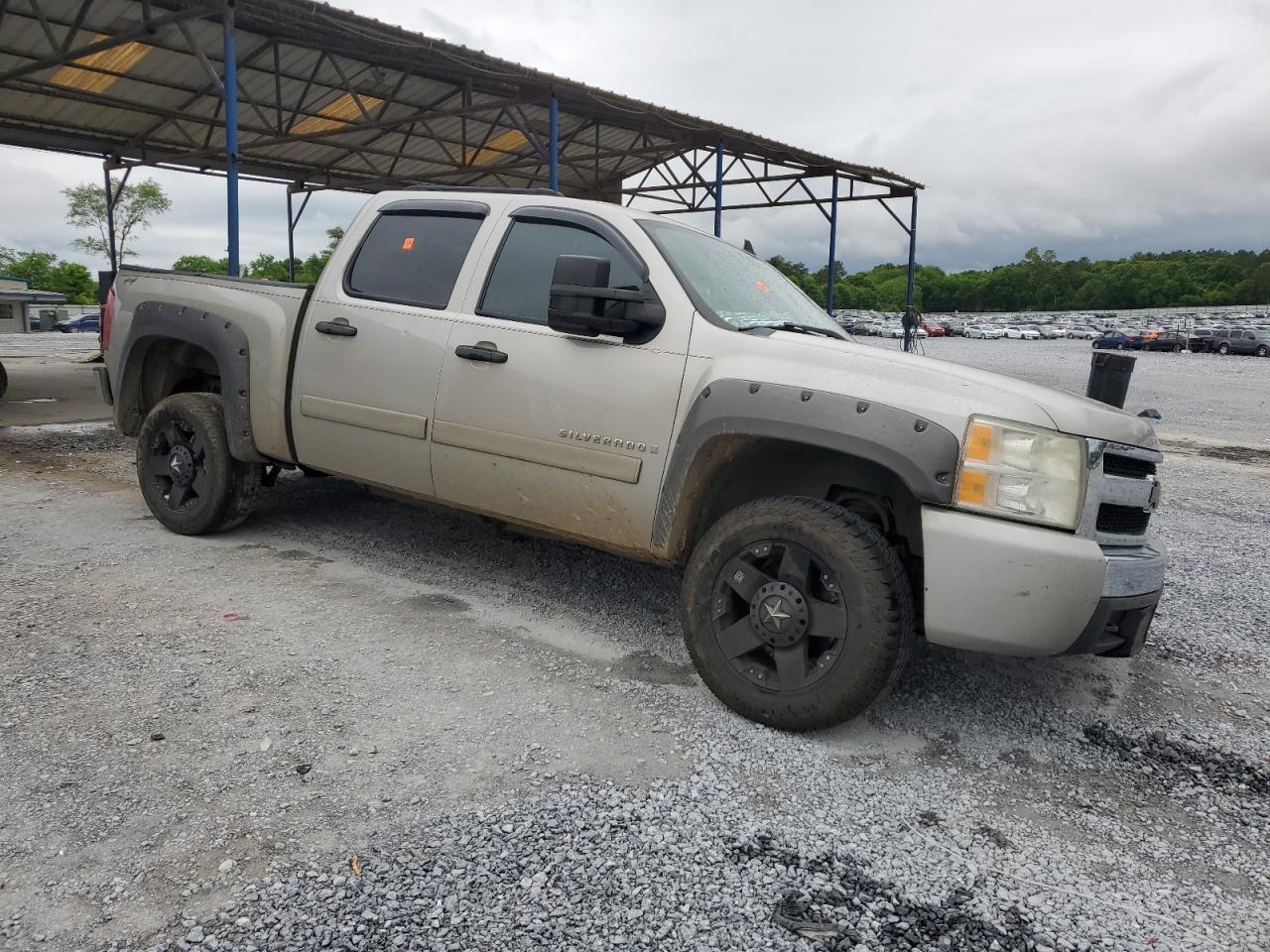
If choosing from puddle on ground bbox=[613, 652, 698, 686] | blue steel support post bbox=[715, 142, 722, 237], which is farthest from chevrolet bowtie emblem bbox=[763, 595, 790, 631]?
blue steel support post bbox=[715, 142, 722, 237]

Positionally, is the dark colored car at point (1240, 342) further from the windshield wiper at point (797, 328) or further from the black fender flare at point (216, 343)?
the black fender flare at point (216, 343)

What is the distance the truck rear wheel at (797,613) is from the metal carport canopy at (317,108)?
933 centimetres

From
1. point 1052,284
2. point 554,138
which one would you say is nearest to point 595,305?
point 554,138

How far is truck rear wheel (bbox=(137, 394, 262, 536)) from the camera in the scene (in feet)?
15.7

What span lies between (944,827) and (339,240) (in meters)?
3.78

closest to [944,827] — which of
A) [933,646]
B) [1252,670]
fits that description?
[933,646]

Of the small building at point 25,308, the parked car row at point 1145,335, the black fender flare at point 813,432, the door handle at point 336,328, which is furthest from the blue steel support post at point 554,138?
the small building at point 25,308

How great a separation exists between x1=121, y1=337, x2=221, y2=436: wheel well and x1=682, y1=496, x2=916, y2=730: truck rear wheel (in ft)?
11.4

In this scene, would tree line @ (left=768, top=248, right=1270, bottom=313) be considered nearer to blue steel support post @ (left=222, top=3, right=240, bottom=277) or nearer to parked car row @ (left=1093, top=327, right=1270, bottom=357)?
parked car row @ (left=1093, top=327, right=1270, bottom=357)

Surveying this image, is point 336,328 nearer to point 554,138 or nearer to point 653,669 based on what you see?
point 653,669

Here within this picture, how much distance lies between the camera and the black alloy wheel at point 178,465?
4871 millimetres

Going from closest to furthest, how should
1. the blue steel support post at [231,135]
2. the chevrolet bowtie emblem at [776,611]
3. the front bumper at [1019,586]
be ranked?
the front bumper at [1019,586]
the chevrolet bowtie emblem at [776,611]
the blue steel support post at [231,135]

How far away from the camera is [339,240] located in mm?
4469

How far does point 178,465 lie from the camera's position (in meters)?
4.93
